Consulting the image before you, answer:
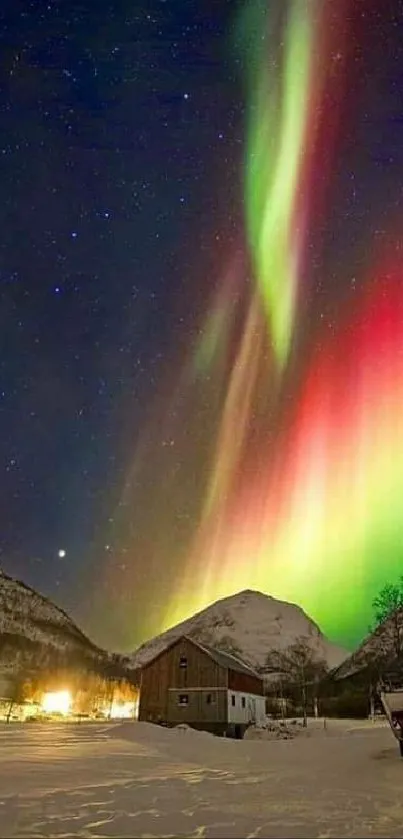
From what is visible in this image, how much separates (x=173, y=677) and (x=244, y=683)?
8914 mm

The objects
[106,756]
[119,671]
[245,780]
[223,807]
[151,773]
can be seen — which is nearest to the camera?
[223,807]

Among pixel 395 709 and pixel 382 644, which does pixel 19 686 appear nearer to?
pixel 382 644

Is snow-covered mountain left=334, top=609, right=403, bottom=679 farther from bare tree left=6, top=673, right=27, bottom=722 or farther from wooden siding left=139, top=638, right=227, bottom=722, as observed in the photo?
bare tree left=6, top=673, right=27, bottom=722

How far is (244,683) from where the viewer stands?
63094 mm

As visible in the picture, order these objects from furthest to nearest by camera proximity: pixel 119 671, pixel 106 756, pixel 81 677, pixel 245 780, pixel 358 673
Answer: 1. pixel 119 671
2. pixel 81 677
3. pixel 358 673
4. pixel 106 756
5. pixel 245 780

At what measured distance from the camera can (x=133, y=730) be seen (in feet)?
127

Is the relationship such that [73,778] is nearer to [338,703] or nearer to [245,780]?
[245,780]

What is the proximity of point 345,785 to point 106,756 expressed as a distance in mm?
10357

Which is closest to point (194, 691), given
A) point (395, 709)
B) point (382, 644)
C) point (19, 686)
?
point (395, 709)

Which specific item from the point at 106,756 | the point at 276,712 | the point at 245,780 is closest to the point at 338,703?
the point at 276,712

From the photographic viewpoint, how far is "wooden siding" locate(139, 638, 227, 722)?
2219 inches

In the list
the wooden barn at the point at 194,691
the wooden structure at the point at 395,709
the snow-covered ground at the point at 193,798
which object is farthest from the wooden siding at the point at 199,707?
the snow-covered ground at the point at 193,798

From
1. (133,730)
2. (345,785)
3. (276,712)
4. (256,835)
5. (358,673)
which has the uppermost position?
(358,673)

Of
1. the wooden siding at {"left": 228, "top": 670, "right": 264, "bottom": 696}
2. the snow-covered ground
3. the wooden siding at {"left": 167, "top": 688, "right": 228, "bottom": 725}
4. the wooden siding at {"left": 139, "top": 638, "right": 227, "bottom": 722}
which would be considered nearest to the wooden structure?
the snow-covered ground
